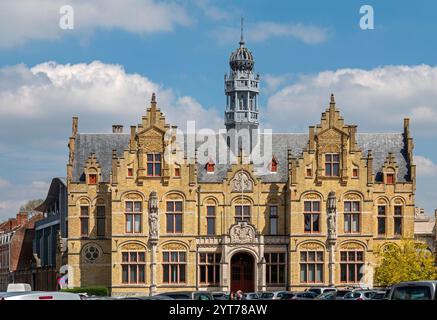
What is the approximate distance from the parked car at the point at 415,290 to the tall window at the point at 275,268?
4775 centimetres

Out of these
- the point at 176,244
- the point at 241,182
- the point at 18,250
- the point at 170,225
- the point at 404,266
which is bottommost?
the point at 18,250

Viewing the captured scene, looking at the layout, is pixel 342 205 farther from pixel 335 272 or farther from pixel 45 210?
pixel 45 210

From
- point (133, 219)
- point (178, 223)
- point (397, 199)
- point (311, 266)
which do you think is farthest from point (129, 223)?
point (397, 199)

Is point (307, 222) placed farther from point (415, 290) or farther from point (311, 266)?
point (415, 290)

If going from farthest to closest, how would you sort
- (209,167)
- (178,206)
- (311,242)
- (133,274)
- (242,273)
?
(209,167) < (242,273) < (178,206) < (133,274) < (311,242)

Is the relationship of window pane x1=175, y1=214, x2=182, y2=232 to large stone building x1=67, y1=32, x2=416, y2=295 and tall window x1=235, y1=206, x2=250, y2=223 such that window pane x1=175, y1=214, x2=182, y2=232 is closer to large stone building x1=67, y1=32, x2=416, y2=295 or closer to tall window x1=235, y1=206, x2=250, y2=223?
large stone building x1=67, y1=32, x2=416, y2=295

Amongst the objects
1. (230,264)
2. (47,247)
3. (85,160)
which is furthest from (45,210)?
(230,264)

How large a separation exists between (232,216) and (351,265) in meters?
9.09

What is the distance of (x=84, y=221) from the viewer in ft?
211

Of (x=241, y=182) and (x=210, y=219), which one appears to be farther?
(x=210, y=219)

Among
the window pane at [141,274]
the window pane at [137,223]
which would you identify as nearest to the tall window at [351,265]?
the window pane at [141,274]

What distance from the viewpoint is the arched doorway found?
208 feet

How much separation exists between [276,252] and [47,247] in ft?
85.8
